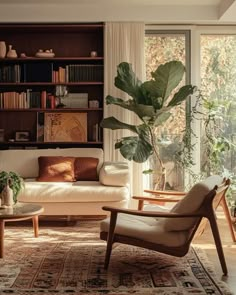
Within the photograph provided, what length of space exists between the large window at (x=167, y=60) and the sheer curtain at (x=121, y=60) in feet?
0.76

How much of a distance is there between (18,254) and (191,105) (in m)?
3.40

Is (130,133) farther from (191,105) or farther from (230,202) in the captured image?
(230,202)

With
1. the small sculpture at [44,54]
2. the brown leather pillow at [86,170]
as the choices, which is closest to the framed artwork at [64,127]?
the brown leather pillow at [86,170]

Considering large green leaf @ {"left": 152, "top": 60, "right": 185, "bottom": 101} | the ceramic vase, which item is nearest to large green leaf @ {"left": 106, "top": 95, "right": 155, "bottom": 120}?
large green leaf @ {"left": 152, "top": 60, "right": 185, "bottom": 101}

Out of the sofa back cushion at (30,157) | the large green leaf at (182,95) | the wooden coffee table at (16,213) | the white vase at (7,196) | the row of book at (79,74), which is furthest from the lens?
the row of book at (79,74)

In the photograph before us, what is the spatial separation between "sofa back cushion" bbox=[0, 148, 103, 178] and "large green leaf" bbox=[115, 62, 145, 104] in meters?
0.88

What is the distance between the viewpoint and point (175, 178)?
6410mm

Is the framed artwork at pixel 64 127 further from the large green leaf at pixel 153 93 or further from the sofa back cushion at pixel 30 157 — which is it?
the large green leaf at pixel 153 93

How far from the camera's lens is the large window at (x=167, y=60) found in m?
6.39

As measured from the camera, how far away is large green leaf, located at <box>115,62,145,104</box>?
5.69 meters

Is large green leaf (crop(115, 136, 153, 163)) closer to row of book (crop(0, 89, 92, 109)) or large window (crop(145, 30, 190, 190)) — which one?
large window (crop(145, 30, 190, 190))

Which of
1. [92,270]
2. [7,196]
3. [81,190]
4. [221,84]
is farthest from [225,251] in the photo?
[221,84]

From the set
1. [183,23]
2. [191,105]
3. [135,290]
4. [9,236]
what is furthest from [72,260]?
[183,23]

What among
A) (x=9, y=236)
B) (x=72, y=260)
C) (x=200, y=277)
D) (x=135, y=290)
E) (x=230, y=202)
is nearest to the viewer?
(x=135, y=290)
